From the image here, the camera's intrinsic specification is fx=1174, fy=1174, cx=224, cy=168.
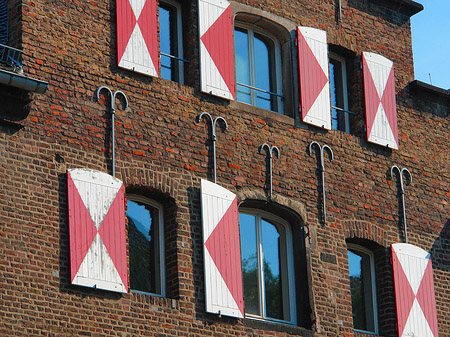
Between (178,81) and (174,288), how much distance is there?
3316 mm

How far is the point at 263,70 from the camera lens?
18875mm

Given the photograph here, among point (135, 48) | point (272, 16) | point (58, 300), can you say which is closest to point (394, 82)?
point (272, 16)

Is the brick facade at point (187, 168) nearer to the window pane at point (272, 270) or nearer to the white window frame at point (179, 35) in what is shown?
the white window frame at point (179, 35)

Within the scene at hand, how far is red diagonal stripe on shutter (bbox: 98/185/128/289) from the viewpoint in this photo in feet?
50.5

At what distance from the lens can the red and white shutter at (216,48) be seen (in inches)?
692

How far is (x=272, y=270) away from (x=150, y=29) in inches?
160

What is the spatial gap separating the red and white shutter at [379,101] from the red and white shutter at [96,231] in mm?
5452

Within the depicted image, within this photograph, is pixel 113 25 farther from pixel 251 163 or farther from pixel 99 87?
pixel 251 163

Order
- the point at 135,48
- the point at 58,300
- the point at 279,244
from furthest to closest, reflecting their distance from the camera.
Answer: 1. the point at 279,244
2. the point at 135,48
3. the point at 58,300

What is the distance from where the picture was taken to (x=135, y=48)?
16844 mm

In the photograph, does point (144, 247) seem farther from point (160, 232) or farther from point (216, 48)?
point (216, 48)

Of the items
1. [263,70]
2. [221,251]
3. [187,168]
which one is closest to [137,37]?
[187,168]

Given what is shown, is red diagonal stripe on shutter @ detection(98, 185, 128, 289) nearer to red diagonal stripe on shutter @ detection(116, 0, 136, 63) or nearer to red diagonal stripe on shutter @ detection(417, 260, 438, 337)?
red diagonal stripe on shutter @ detection(116, 0, 136, 63)

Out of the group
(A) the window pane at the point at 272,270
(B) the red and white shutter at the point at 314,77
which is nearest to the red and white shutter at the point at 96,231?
(A) the window pane at the point at 272,270
